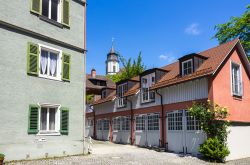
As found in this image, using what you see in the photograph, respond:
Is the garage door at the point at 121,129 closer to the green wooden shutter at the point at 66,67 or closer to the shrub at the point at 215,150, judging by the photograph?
the shrub at the point at 215,150

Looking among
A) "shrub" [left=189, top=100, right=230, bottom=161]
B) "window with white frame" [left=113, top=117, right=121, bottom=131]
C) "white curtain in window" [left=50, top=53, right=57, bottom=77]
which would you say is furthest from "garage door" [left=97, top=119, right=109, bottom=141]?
"white curtain in window" [left=50, top=53, right=57, bottom=77]

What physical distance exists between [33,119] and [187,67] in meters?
10.9

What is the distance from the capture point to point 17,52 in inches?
565

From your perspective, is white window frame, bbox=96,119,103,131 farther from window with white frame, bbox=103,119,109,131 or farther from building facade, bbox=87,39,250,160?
building facade, bbox=87,39,250,160

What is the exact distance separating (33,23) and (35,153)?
655 centimetres

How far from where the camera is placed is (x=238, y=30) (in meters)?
30.5

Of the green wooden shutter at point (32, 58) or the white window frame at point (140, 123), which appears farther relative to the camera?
the white window frame at point (140, 123)

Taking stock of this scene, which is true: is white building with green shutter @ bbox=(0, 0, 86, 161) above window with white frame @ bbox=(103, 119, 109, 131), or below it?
above

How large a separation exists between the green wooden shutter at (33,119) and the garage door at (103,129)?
16.7 meters

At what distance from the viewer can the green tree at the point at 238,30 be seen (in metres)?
29.7

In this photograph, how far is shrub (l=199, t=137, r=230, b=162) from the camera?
53.3ft

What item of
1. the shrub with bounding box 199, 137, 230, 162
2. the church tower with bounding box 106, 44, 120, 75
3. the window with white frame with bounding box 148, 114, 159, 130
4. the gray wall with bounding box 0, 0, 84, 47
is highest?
the church tower with bounding box 106, 44, 120, 75

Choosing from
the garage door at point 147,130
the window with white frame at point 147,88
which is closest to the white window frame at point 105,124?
the garage door at point 147,130

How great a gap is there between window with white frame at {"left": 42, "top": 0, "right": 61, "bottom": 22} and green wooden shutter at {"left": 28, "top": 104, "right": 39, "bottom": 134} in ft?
16.6
